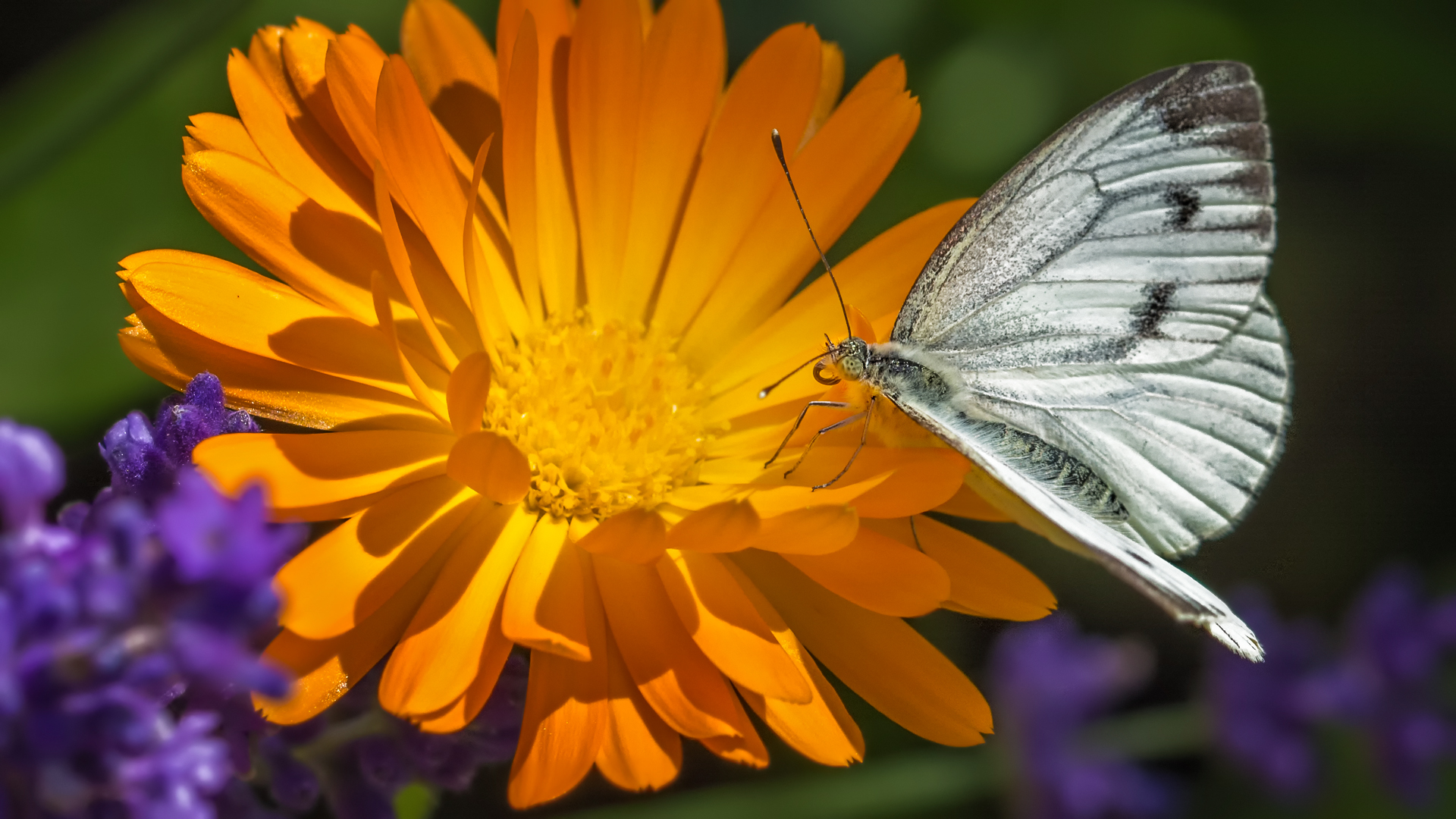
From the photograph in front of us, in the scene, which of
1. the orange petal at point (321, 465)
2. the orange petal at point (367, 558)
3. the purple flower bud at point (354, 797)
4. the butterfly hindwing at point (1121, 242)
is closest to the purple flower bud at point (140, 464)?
the orange petal at point (321, 465)

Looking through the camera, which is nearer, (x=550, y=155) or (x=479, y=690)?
(x=479, y=690)

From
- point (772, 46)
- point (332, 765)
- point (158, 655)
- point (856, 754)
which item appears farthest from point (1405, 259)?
point (158, 655)

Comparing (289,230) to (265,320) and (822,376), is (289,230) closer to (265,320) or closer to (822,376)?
(265,320)

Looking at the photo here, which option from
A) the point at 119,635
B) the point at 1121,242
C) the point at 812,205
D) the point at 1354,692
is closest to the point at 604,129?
the point at 812,205

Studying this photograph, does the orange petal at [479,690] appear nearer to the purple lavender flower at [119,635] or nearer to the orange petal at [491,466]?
the orange petal at [491,466]

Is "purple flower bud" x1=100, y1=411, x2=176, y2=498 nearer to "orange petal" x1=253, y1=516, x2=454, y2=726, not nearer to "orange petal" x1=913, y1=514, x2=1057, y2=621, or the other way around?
"orange petal" x1=253, y1=516, x2=454, y2=726

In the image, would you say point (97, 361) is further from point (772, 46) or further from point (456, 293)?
point (772, 46)
